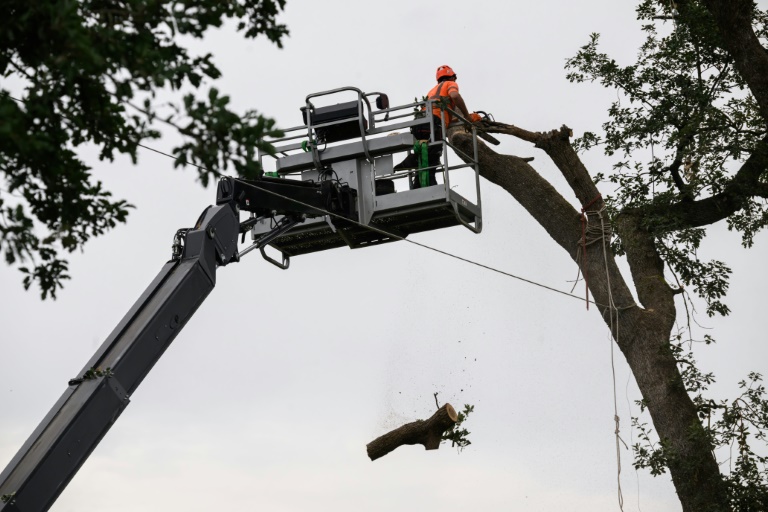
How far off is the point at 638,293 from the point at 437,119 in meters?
2.98

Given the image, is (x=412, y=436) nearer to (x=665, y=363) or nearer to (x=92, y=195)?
(x=665, y=363)

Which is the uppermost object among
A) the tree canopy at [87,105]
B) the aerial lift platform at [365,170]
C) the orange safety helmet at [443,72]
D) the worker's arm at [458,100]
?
the orange safety helmet at [443,72]

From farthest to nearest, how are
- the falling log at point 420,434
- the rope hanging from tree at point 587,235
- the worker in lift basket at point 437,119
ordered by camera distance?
the rope hanging from tree at point 587,235
the worker in lift basket at point 437,119
the falling log at point 420,434

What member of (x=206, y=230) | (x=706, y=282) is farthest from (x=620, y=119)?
(x=206, y=230)

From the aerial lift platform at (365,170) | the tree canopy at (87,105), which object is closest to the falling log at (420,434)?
the aerial lift platform at (365,170)

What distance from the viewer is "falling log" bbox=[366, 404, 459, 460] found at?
1136cm

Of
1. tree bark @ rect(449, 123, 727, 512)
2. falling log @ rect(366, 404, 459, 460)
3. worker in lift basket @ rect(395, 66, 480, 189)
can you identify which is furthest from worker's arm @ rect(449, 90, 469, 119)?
falling log @ rect(366, 404, 459, 460)

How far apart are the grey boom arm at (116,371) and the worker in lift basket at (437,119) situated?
225 centimetres

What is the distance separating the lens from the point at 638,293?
1303 cm

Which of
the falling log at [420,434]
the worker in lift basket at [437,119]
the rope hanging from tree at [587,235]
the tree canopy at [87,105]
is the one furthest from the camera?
the rope hanging from tree at [587,235]

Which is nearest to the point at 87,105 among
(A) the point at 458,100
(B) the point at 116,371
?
(B) the point at 116,371

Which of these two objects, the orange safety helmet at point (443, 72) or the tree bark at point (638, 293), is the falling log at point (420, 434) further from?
the orange safety helmet at point (443, 72)

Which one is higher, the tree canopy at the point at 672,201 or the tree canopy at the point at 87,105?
the tree canopy at the point at 672,201

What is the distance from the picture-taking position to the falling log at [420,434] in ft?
37.3
